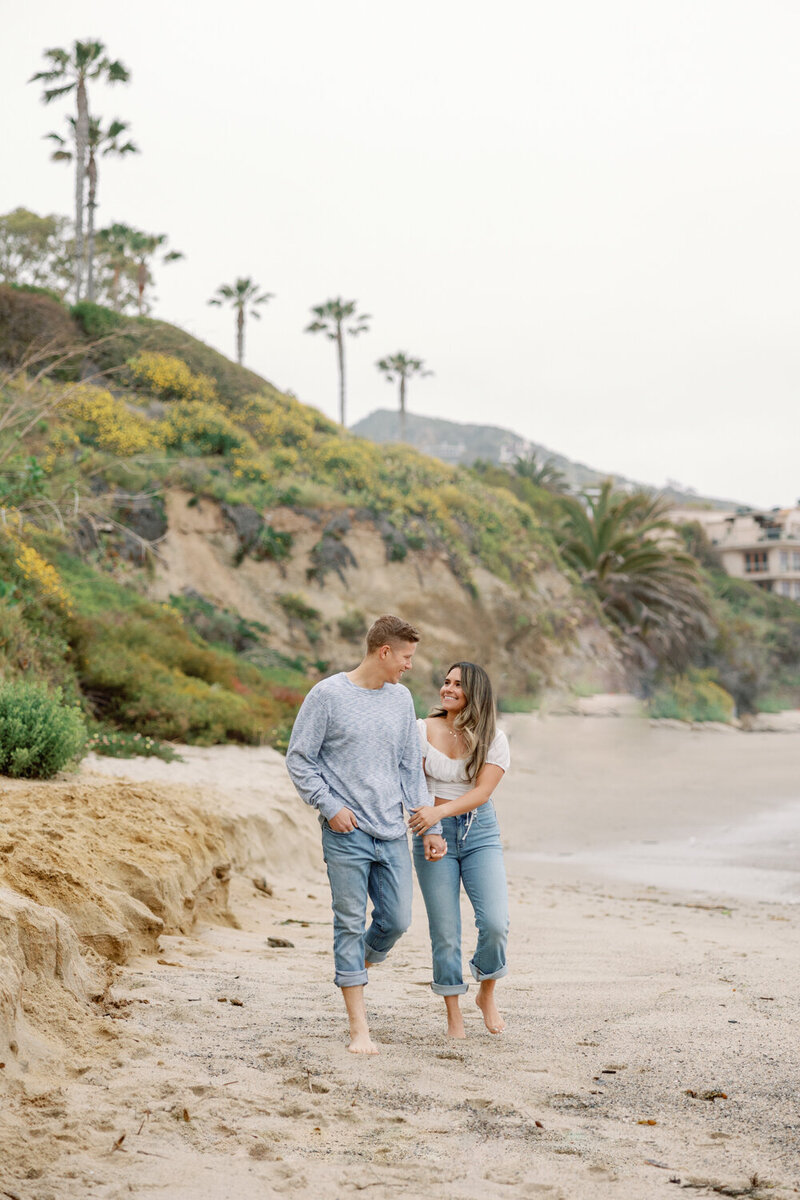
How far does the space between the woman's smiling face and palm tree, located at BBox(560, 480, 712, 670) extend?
2503 cm

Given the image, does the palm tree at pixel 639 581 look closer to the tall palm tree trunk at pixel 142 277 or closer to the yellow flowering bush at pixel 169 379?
the yellow flowering bush at pixel 169 379

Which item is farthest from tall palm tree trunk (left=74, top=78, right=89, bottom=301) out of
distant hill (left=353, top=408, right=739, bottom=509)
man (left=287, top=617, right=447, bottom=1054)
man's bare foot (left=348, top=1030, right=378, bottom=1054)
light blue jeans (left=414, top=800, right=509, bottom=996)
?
distant hill (left=353, top=408, right=739, bottom=509)

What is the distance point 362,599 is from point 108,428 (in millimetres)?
6397

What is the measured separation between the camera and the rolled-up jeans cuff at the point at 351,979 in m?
3.91

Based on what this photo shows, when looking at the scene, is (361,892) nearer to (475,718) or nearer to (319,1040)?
(319,1040)

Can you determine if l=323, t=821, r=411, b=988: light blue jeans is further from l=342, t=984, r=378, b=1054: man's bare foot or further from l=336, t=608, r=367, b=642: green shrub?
l=336, t=608, r=367, b=642: green shrub

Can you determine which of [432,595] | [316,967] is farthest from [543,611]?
[316,967]

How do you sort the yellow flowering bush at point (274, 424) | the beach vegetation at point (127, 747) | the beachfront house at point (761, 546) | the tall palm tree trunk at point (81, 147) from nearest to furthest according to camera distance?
the beach vegetation at point (127, 747), the yellow flowering bush at point (274, 424), the tall palm tree trunk at point (81, 147), the beachfront house at point (761, 546)

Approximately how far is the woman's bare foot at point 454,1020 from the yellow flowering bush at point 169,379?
74.9ft

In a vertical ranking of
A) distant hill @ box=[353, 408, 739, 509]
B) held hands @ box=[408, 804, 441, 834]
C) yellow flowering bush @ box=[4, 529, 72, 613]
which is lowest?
held hands @ box=[408, 804, 441, 834]

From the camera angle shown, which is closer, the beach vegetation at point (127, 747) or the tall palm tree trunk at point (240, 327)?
the beach vegetation at point (127, 747)

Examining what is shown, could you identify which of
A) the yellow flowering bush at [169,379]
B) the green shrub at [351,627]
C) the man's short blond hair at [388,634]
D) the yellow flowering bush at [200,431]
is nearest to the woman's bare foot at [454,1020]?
the man's short blond hair at [388,634]

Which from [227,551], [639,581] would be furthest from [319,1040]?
[639,581]

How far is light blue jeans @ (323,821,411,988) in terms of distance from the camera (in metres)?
3.95
